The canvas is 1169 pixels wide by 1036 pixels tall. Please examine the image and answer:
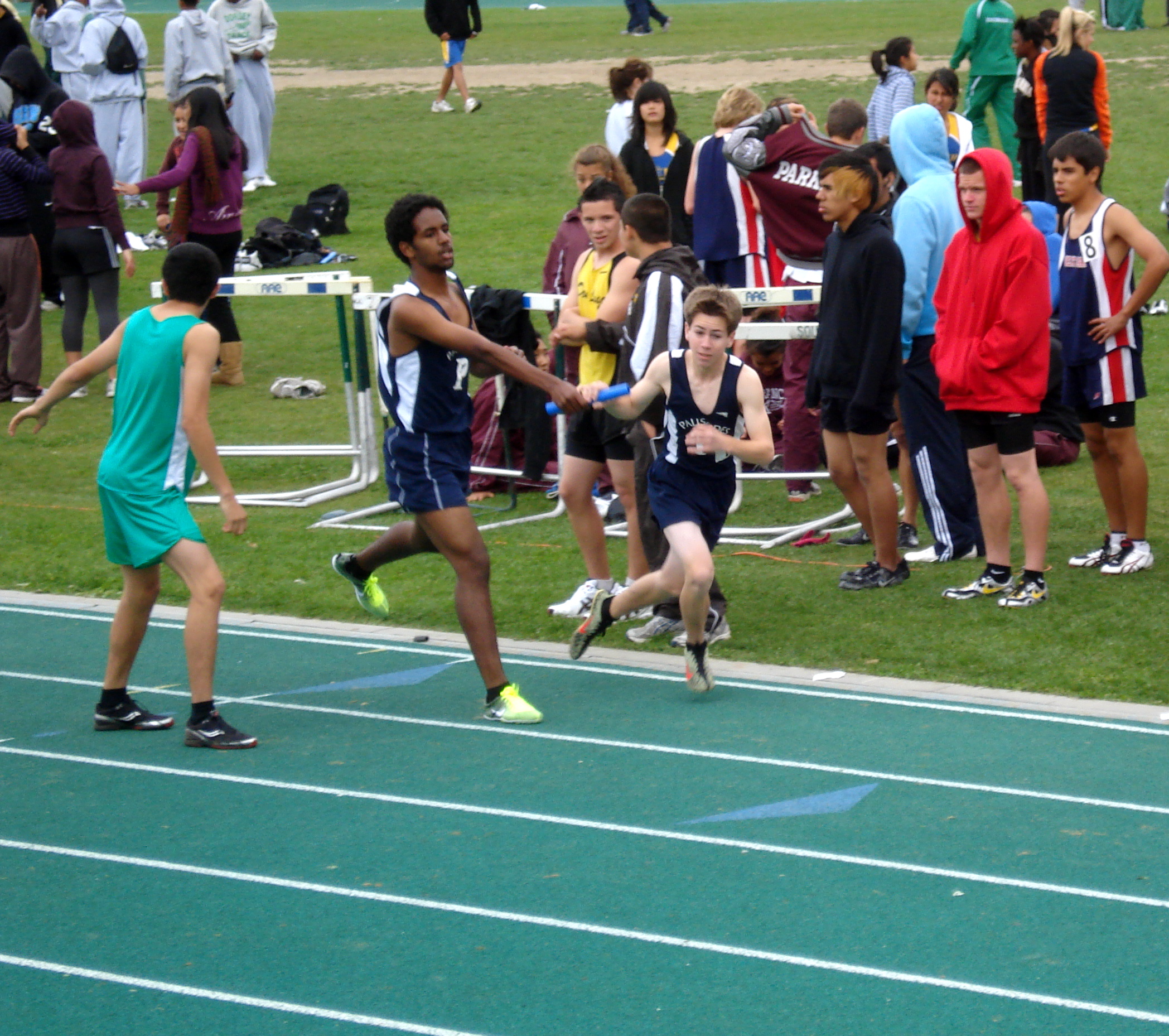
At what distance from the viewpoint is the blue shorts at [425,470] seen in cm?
616

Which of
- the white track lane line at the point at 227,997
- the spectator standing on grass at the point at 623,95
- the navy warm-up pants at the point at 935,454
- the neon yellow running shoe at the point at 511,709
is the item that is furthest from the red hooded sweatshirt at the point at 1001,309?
the spectator standing on grass at the point at 623,95

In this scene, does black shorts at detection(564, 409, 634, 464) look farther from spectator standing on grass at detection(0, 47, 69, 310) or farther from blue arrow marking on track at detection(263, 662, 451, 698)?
spectator standing on grass at detection(0, 47, 69, 310)

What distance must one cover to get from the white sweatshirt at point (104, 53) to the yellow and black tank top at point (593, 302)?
39.1 feet

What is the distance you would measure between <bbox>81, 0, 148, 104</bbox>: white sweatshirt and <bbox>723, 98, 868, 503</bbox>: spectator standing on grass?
394 inches

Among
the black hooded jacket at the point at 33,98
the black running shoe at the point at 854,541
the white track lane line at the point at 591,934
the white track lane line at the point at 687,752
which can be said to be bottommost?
the black running shoe at the point at 854,541

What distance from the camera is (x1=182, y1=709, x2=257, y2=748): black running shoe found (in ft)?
20.0

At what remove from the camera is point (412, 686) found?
22.6ft

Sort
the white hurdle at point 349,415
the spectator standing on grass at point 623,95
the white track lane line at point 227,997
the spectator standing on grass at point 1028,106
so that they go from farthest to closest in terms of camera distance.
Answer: the spectator standing on grass at point 1028,106 < the spectator standing on grass at point 623,95 < the white hurdle at point 349,415 < the white track lane line at point 227,997

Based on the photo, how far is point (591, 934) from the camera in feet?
14.8

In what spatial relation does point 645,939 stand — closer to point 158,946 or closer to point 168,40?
point 158,946

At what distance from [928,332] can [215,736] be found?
4.02 m

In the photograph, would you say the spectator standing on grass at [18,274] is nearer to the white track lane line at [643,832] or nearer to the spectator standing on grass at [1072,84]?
the white track lane line at [643,832]

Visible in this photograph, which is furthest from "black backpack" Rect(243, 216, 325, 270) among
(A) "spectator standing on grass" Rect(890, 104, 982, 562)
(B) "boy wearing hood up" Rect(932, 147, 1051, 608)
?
(B) "boy wearing hood up" Rect(932, 147, 1051, 608)

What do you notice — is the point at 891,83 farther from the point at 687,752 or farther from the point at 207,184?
the point at 687,752
